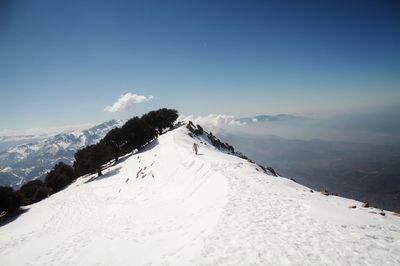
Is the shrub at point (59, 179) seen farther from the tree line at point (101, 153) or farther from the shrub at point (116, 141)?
the shrub at point (116, 141)

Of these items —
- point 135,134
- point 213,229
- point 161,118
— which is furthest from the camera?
point 161,118

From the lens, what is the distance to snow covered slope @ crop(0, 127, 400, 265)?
12.6 m

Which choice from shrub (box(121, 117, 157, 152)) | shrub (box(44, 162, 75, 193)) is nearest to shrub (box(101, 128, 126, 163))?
shrub (box(121, 117, 157, 152))

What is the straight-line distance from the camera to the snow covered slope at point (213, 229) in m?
12.6

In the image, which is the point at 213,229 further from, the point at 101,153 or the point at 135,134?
the point at 135,134

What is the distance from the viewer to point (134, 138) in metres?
81.8

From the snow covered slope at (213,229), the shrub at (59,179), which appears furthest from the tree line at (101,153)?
the snow covered slope at (213,229)

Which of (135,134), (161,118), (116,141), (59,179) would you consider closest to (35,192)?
(59,179)

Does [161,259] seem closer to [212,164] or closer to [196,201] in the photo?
[196,201]

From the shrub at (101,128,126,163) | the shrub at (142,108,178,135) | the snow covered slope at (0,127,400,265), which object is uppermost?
the shrub at (142,108,178,135)

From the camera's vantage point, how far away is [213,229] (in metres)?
16.0

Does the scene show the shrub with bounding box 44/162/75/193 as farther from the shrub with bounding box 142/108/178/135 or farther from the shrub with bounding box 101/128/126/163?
the shrub with bounding box 142/108/178/135

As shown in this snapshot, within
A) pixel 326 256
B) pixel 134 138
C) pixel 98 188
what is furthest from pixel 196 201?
pixel 134 138

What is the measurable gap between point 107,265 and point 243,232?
30.9 feet
